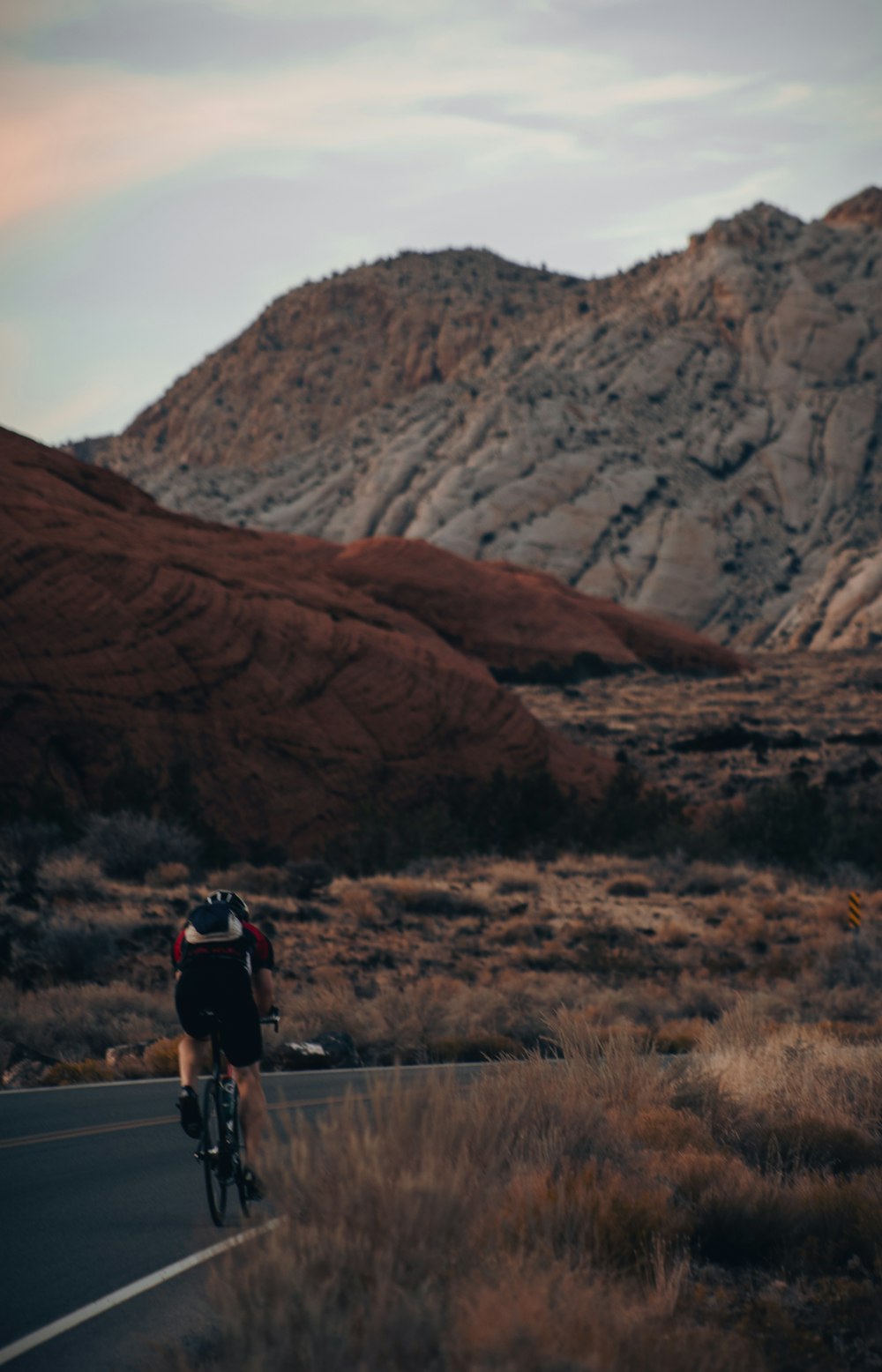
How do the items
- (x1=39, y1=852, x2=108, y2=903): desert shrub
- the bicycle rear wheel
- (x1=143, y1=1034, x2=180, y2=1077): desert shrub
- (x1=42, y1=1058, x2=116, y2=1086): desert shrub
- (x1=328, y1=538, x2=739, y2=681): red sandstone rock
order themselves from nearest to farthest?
the bicycle rear wheel → (x1=42, y1=1058, x2=116, y2=1086): desert shrub → (x1=143, y1=1034, x2=180, y2=1077): desert shrub → (x1=39, y1=852, x2=108, y2=903): desert shrub → (x1=328, y1=538, x2=739, y2=681): red sandstone rock

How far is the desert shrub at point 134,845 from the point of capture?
2644 centimetres

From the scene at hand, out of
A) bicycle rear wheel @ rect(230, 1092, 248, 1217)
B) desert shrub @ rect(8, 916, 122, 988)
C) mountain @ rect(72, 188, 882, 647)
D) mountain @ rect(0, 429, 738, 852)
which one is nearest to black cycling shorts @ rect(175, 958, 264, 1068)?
bicycle rear wheel @ rect(230, 1092, 248, 1217)

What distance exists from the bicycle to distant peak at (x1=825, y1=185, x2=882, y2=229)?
127m

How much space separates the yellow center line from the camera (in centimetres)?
953

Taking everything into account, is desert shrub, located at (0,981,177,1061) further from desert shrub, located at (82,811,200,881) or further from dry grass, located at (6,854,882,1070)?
desert shrub, located at (82,811,200,881)

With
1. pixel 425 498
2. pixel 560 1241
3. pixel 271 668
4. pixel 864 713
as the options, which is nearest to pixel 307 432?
pixel 425 498

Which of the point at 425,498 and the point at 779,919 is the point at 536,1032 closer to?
the point at 779,919

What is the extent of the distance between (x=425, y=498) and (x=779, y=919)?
74.2 m

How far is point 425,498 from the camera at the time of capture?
97.6 metres

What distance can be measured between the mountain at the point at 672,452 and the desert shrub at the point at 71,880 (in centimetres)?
5850

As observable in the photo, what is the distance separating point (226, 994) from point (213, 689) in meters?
28.3

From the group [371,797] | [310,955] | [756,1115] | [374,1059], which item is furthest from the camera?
[371,797]

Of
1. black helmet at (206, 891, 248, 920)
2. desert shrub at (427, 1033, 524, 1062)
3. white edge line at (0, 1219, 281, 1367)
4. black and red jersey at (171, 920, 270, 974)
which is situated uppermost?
black helmet at (206, 891, 248, 920)

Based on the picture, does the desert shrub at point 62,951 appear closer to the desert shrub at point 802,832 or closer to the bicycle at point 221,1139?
the bicycle at point 221,1139
